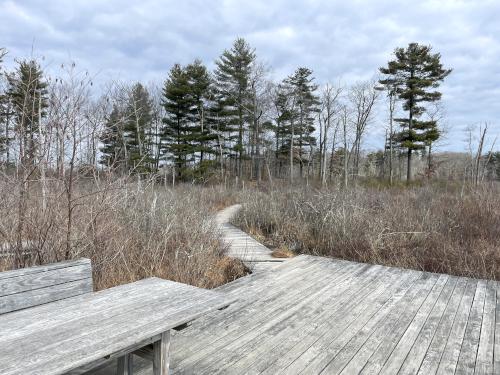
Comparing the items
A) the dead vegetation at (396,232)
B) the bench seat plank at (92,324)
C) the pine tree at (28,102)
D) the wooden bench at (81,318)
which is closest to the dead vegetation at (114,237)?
the pine tree at (28,102)

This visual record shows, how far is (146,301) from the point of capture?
1906mm

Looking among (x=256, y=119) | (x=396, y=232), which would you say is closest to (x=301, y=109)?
(x=256, y=119)

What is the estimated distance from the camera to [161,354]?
178cm

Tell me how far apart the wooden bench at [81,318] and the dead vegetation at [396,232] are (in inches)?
157

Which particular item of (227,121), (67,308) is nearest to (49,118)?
(67,308)

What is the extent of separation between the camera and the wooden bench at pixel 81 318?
132cm

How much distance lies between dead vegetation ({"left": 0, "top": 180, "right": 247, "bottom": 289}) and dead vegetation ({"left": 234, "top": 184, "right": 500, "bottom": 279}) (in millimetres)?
1774

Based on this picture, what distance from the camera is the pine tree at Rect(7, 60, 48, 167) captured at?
2783mm

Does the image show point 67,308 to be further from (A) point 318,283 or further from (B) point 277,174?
(B) point 277,174

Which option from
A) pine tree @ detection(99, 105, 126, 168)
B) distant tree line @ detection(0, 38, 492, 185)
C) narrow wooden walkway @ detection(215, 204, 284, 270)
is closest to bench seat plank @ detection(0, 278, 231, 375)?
pine tree @ detection(99, 105, 126, 168)

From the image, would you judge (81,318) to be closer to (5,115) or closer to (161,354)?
(161,354)

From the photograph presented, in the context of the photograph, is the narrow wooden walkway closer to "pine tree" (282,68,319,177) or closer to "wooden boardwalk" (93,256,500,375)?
"wooden boardwalk" (93,256,500,375)

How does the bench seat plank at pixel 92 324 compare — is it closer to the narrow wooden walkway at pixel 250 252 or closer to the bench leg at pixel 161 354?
the bench leg at pixel 161 354

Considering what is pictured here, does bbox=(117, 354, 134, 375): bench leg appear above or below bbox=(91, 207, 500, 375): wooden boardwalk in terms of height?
above
